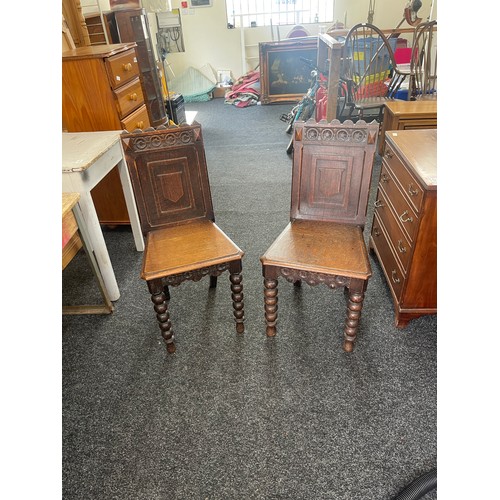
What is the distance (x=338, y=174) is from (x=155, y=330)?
110 centimetres

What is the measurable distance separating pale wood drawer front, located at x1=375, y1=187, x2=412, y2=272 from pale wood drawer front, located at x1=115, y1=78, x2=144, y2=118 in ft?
4.98

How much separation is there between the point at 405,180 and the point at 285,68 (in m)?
4.49

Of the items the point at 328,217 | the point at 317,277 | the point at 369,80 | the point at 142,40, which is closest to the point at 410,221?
the point at 328,217

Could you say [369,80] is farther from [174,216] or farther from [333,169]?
[174,216]

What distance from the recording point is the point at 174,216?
61.5 inches

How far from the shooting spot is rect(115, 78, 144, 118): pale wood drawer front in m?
1.99

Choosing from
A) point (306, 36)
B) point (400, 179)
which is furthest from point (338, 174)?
point (306, 36)

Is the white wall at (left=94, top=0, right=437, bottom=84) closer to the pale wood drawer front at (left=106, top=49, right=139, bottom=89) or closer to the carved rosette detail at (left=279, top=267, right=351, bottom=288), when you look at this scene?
the pale wood drawer front at (left=106, top=49, right=139, bottom=89)

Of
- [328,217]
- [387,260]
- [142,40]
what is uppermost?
[142,40]

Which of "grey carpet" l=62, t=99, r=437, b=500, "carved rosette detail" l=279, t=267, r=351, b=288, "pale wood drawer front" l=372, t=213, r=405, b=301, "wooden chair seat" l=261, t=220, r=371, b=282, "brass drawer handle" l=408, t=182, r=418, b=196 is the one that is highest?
"brass drawer handle" l=408, t=182, r=418, b=196

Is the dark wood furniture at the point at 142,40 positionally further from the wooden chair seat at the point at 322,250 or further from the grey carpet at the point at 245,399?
the wooden chair seat at the point at 322,250

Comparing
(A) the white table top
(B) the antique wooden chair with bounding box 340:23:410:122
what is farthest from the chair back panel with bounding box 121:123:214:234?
(B) the antique wooden chair with bounding box 340:23:410:122

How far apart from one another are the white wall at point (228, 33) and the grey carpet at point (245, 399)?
5132 millimetres

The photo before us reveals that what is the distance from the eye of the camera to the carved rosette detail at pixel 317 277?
1.30 meters
